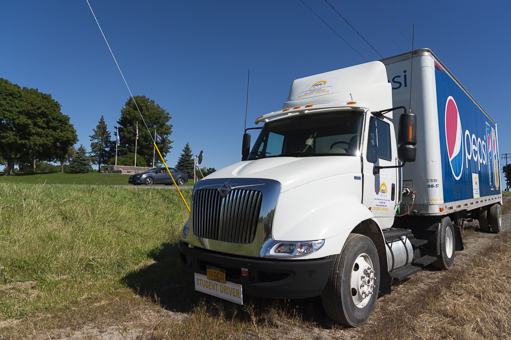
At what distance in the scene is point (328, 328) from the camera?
3.40 metres

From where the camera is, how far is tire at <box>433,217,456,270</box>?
587 centimetres

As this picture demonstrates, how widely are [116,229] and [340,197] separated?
18.2 feet

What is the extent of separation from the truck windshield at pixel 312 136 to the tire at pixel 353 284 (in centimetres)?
122

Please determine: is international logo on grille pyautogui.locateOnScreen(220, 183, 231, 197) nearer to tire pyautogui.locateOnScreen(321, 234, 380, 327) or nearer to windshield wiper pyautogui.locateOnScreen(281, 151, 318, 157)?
windshield wiper pyautogui.locateOnScreen(281, 151, 318, 157)

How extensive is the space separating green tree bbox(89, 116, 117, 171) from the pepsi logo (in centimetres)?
→ 7461

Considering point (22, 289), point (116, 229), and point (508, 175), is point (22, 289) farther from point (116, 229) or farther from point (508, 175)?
point (508, 175)

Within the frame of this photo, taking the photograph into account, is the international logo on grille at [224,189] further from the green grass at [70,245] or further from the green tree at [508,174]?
the green tree at [508,174]

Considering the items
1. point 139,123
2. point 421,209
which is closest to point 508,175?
point 139,123

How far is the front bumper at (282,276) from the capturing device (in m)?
3.01

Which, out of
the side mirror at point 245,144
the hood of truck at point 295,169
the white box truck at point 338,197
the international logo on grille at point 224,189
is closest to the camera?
the white box truck at point 338,197

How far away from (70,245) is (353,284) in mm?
4900

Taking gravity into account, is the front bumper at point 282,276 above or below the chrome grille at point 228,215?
below

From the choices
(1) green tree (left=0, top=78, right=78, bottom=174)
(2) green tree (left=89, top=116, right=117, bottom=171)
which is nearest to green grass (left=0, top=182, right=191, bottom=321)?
(1) green tree (left=0, top=78, right=78, bottom=174)

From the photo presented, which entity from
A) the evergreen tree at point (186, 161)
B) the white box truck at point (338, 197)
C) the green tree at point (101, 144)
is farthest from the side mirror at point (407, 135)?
the green tree at point (101, 144)
